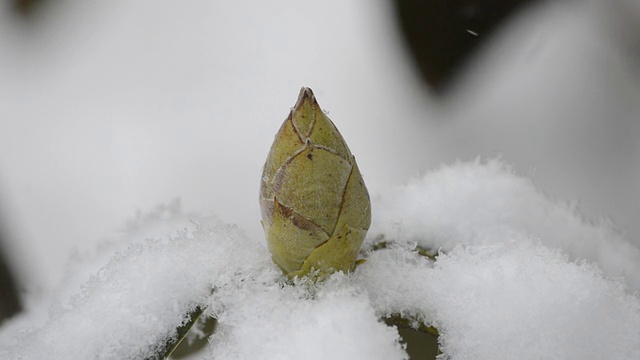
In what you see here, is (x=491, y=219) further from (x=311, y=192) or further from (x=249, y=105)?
(x=249, y=105)

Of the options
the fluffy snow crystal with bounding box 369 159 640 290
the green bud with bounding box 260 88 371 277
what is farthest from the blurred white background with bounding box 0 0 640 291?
the green bud with bounding box 260 88 371 277

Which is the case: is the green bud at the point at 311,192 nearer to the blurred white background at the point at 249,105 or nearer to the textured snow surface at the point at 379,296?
the textured snow surface at the point at 379,296

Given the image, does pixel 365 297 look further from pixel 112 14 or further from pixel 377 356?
pixel 112 14

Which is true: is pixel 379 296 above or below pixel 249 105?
below

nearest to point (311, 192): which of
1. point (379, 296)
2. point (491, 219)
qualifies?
point (379, 296)

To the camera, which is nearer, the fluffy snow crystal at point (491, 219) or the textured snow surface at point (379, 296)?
the textured snow surface at point (379, 296)

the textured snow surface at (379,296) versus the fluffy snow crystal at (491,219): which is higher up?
the fluffy snow crystal at (491,219)

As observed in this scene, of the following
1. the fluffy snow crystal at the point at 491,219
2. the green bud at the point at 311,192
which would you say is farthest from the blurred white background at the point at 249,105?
the green bud at the point at 311,192
